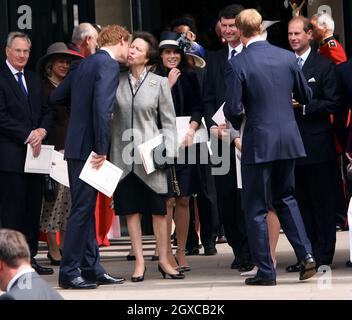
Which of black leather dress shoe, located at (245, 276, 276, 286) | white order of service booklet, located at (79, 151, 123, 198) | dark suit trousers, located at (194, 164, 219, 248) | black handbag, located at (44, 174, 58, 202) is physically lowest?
black leather dress shoe, located at (245, 276, 276, 286)

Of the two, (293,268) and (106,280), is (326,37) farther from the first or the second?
(106,280)

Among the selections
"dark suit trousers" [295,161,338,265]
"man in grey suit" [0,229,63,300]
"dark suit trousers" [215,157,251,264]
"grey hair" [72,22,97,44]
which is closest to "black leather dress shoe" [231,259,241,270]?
"dark suit trousers" [215,157,251,264]

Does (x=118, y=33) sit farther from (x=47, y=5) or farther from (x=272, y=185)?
(x=47, y=5)

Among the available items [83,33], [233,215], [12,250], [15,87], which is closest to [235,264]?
[233,215]

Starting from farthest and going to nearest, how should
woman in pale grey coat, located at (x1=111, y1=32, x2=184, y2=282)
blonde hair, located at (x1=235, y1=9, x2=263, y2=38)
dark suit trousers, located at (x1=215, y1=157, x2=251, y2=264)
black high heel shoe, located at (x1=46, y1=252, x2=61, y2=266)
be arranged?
black high heel shoe, located at (x1=46, y1=252, x2=61, y2=266), dark suit trousers, located at (x1=215, y1=157, x2=251, y2=264), woman in pale grey coat, located at (x1=111, y1=32, x2=184, y2=282), blonde hair, located at (x1=235, y1=9, x2=263, y2=38)

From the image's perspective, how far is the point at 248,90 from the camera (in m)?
9.66

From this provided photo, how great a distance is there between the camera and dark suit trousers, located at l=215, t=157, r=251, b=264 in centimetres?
1082

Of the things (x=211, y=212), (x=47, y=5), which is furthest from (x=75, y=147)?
(x=47, y=5)

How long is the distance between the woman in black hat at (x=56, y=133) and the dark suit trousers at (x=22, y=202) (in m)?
0.33

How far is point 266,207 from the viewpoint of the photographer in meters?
9.78

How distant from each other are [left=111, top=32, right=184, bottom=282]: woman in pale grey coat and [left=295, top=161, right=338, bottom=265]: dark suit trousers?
1.17 meters

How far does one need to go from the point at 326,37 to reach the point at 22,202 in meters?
2.96

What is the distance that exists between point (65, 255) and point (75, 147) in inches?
32.1

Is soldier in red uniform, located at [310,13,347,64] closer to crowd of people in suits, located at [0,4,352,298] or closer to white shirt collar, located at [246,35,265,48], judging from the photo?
crowd of people in suits, located at [0,4,352,298]
